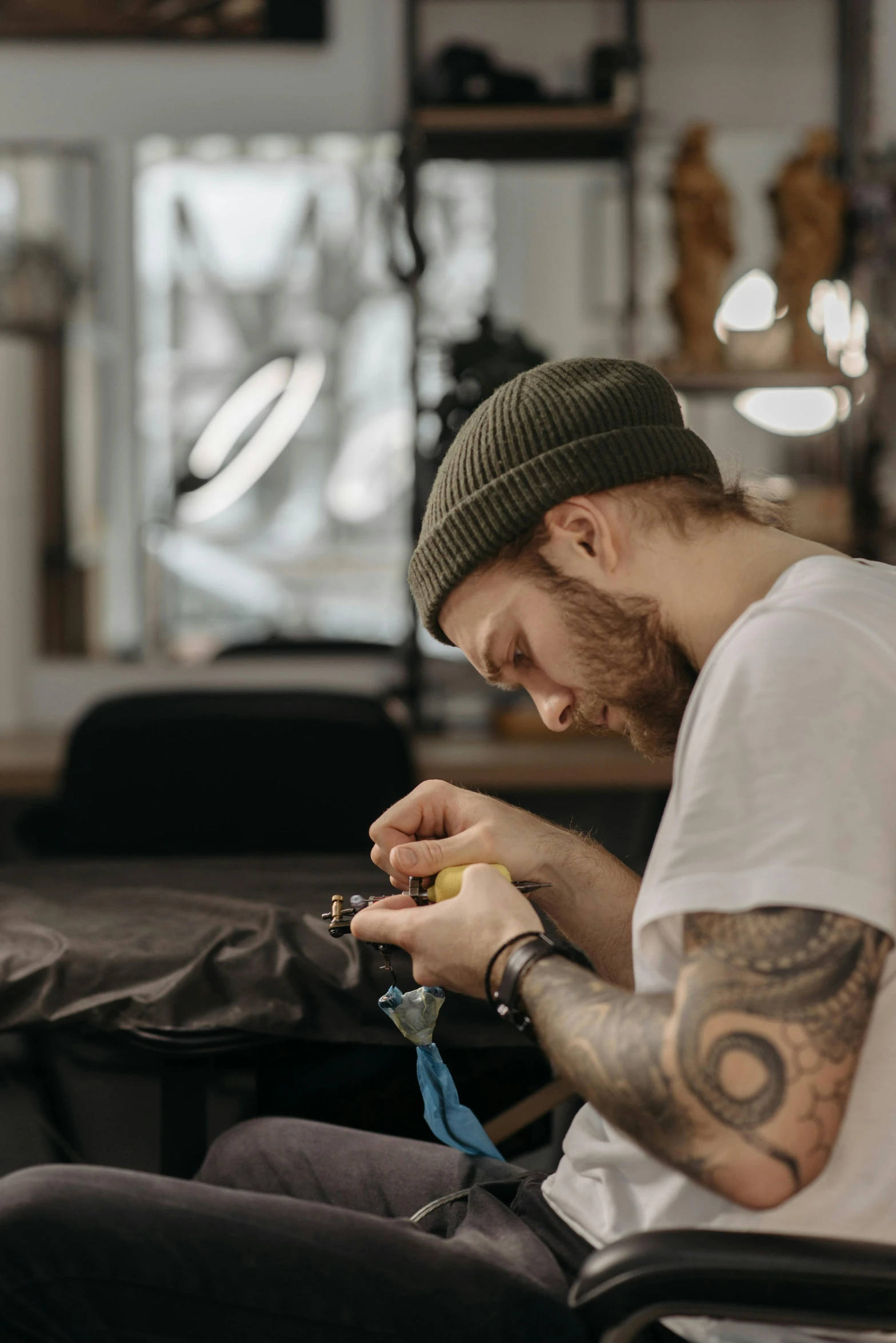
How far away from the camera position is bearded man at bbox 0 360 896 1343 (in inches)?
34.7

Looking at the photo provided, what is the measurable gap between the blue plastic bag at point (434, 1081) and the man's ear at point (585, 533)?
1.55 feet

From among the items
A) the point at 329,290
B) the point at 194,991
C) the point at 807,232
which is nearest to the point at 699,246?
the point at 807,232

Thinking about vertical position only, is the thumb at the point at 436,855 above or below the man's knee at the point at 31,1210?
above

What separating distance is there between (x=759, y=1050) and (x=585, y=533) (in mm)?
441

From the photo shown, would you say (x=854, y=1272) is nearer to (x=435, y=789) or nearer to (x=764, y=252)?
(x=435, y=789)

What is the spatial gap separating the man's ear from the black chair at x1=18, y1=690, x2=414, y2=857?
1.20 metres

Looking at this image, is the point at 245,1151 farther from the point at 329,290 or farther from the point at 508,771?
the point at 329,290

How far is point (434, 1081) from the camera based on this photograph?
1.38 meters

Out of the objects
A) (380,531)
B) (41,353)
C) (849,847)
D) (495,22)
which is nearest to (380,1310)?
(849,847)

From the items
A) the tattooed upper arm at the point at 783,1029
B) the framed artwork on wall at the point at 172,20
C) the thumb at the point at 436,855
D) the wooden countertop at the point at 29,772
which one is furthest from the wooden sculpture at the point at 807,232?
the tattooed upper arm at the point at 783,1029

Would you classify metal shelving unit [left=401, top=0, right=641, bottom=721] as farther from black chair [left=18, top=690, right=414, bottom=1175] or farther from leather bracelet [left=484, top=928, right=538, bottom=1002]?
leather bracelet [left=484, top=928, right=538, bottom=1002]

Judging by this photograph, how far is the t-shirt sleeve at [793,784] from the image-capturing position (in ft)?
2.90

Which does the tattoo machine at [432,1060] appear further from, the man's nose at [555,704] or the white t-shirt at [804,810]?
the white t-shirt at [804,810]

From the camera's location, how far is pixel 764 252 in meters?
3.59
